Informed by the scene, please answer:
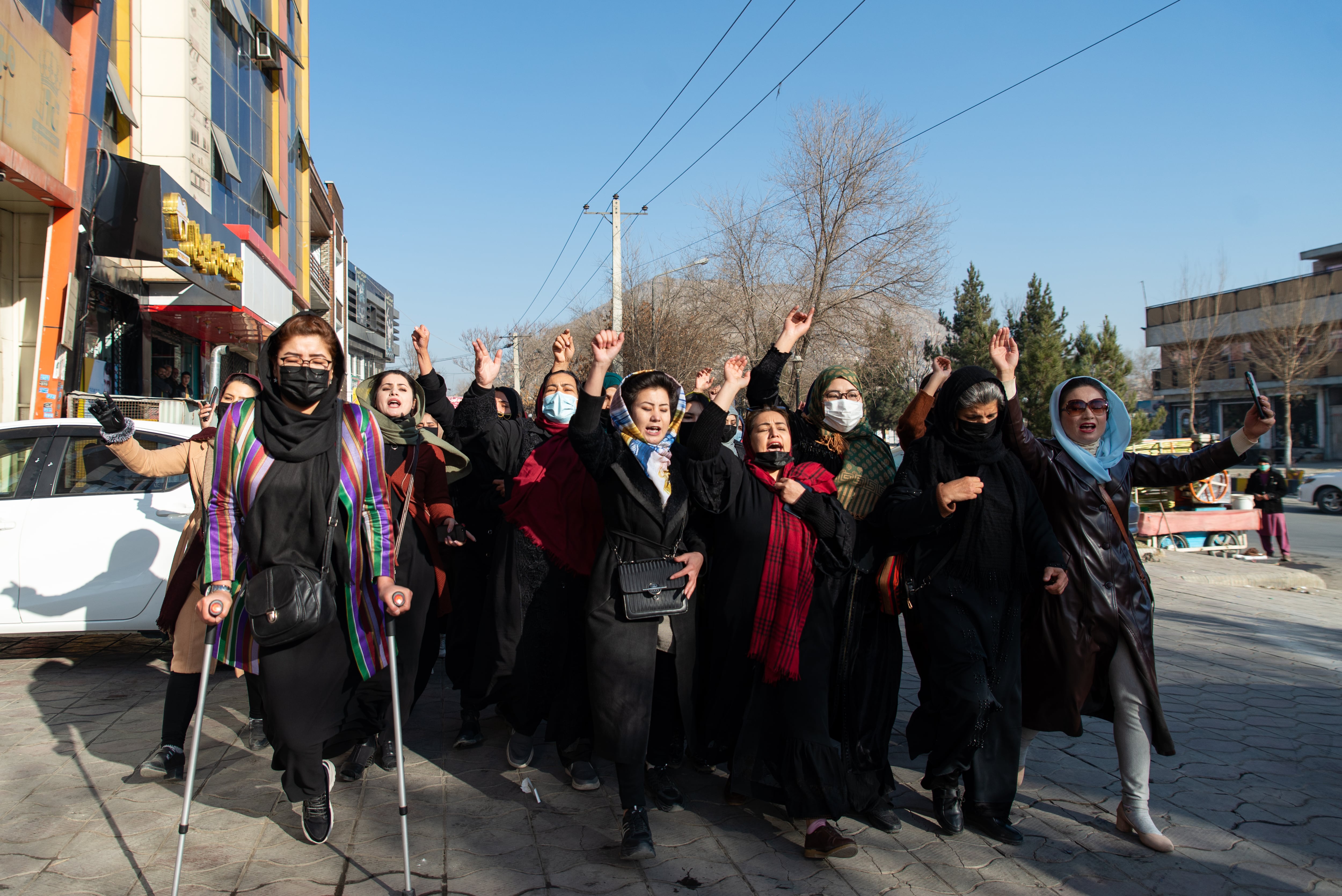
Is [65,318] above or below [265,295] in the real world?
below

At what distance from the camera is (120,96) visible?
13383 mm

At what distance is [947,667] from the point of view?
3467 mm

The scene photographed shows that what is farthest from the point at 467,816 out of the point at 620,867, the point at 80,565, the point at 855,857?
the point at 80,565

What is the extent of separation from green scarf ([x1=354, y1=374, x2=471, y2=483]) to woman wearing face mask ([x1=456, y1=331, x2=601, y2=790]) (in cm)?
49

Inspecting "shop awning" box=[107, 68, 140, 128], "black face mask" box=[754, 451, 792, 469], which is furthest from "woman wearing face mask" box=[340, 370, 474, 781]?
"shop awning" box=[107, 68, 140, 128]

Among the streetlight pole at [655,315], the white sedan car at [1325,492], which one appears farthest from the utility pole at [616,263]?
the white sedan car at [1325,492]

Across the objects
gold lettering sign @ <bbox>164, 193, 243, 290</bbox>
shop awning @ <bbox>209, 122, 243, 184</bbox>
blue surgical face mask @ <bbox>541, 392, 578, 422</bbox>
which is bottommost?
blue surgical face mask @ <bbox>541, 392, 578, 422</bbox>

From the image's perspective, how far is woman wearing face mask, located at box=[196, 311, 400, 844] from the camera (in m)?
3.18

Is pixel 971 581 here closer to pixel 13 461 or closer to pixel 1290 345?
pixel 13 461

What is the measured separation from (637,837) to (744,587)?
1.04 metres

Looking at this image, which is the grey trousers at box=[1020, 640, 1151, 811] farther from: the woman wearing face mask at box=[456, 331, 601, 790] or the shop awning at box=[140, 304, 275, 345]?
the shop awning at box=[140, 304, 275, 345]

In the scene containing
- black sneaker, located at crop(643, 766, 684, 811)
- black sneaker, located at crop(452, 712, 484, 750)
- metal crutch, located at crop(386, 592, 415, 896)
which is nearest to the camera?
metal crutch, located at crop(386, 592, 415, 896)

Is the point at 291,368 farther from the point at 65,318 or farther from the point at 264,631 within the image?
the point at 65,318

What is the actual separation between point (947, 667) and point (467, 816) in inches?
81.0
